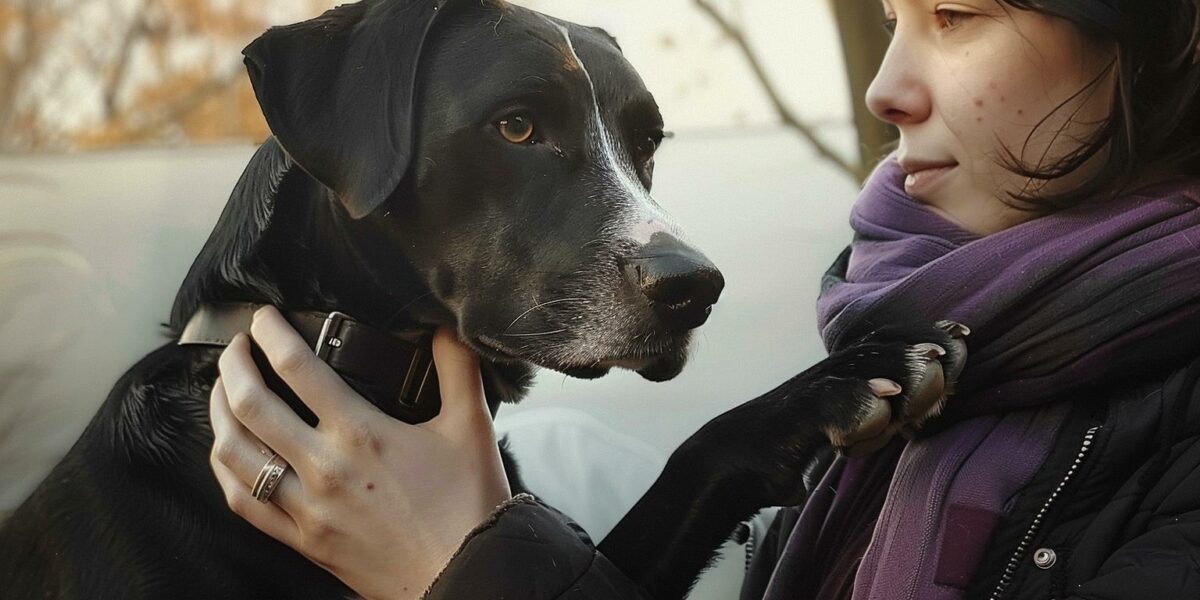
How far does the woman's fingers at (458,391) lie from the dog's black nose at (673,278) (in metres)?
0.20

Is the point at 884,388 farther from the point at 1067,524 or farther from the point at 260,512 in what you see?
the point at 260,512

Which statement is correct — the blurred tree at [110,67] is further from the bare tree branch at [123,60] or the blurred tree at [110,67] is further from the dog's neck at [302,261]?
the dog's neck at [302,261]

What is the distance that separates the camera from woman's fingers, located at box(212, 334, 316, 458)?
3.56ft

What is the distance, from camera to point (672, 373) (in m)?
1.22

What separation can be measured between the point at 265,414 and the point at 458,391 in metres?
0.19

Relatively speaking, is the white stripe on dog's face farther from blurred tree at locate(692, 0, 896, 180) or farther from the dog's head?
blurred tree at locate(692, 0, 896, 180)

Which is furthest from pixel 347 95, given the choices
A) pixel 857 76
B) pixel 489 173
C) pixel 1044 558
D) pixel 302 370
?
pixel 1044 558

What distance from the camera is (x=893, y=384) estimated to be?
1127mm

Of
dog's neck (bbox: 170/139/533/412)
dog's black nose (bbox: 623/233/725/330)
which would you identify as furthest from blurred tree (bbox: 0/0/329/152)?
dog's black nose (bbox: 623/233/725/330)

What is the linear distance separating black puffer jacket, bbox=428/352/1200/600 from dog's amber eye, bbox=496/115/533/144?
1.20ft

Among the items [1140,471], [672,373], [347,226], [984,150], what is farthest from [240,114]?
[1140,471]

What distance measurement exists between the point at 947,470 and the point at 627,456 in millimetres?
409

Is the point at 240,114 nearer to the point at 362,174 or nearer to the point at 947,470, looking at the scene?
the point at 362,174

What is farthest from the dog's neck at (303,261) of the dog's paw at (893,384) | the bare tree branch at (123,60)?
the dog's paw at (893,384)
